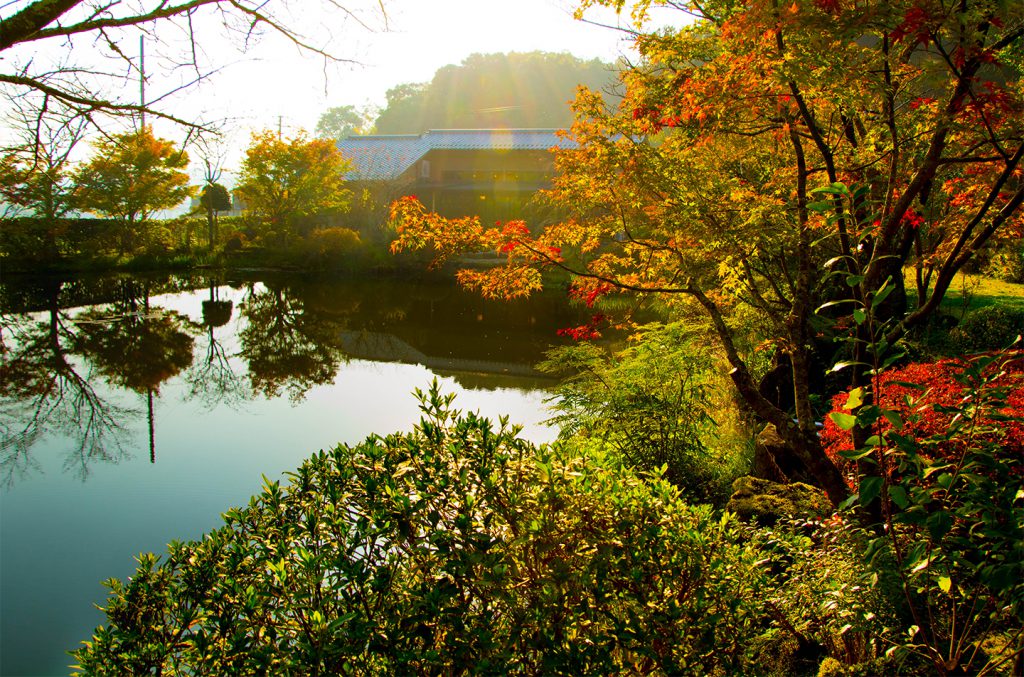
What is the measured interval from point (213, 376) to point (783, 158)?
7.54 meters

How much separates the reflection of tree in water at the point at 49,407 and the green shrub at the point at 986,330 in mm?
7664

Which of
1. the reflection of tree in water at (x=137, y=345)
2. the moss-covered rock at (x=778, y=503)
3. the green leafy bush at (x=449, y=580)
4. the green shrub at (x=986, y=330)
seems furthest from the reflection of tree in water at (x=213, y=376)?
the green shrub at (x=986, y=330)

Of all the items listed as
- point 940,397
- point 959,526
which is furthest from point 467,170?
point 959,526

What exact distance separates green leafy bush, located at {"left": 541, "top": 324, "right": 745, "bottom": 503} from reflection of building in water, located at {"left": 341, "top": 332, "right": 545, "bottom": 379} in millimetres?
3697

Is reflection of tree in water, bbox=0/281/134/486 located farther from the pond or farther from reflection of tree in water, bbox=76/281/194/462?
reflection of tree in water, bbox=76/281/194/462

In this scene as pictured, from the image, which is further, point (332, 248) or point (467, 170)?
point (467, 170)

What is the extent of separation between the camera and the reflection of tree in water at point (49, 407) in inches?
237

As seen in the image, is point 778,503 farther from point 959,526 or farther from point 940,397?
point 959,526

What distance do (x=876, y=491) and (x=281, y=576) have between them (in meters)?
1.37

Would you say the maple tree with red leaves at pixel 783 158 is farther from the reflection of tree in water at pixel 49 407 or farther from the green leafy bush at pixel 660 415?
the reflection of tree in water at pixel 49 407

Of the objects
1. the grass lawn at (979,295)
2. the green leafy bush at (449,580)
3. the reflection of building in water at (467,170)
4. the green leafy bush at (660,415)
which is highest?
the reflection of building in water at (467,170)

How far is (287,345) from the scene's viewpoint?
10.9 m

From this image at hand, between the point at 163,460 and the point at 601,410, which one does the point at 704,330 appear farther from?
the point at 163,460

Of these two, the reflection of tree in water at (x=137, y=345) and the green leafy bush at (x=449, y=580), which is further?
the reflection of tree in water at (x=137, y=345)
